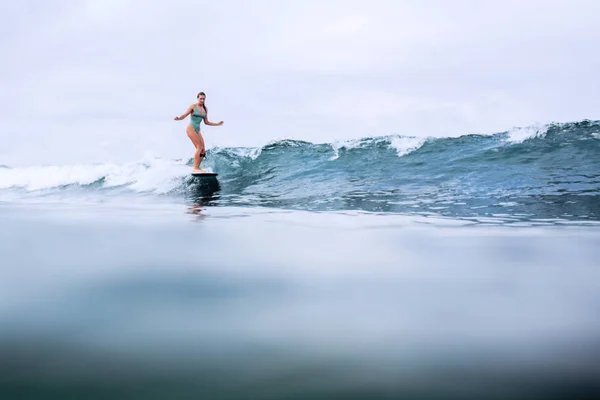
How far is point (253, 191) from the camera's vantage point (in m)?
11.0

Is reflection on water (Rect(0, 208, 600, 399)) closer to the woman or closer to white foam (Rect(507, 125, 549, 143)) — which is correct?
the woman

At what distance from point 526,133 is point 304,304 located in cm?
1220

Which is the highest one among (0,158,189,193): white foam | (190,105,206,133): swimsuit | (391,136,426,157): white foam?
(190,105,206,133): swimsuit

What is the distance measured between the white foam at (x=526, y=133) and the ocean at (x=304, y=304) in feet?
21.8

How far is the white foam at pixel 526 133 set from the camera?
12.9 m

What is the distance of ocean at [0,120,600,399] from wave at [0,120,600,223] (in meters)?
1.19

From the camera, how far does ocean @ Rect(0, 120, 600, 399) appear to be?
1.63m

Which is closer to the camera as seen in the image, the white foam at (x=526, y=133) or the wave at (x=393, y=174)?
the wave at (x=393, y=174)

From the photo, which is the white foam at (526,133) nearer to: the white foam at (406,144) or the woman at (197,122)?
the white foam at (406,144)

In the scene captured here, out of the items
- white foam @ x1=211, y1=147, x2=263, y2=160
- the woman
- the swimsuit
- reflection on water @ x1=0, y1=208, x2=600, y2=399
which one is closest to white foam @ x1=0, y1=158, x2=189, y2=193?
the woman

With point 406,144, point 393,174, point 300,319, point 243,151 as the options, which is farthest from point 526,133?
point 300,319

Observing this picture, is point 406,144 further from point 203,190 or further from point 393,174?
point 203,190

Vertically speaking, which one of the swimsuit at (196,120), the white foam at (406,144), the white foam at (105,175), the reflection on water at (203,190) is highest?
the swimsuit at (196,120)

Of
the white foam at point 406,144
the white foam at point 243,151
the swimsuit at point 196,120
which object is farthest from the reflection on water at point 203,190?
the white foam at point 406,144
